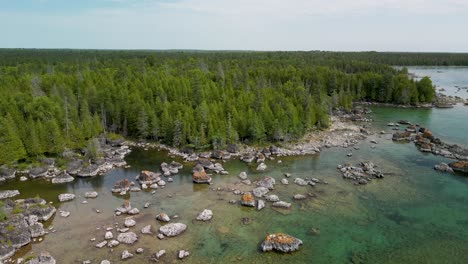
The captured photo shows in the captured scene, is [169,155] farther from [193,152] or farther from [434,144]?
[434,144]

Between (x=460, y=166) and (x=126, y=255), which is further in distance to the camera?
(x=460, y=166)

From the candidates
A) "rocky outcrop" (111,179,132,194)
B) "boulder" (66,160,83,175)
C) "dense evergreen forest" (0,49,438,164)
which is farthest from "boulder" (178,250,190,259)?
"dense evergreen forest" (0,49,438,164)

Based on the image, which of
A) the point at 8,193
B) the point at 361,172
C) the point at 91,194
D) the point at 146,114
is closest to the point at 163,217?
the point at 91,194

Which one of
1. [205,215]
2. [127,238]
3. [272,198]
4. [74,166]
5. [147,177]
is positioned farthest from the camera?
[74,166]

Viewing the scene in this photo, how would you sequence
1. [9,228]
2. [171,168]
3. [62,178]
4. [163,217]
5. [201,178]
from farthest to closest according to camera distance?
1. [171,168]
2. [62,178]
3. [201,178]
4. [163,217]
5. [9,228]

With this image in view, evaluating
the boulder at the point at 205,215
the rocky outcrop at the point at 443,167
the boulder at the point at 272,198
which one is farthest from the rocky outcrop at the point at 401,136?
the boulder at the point at 205,215

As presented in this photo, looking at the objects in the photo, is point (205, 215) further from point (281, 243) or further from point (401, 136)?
point (401, 136)

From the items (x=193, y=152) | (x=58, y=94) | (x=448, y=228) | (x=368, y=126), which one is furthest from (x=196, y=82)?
(x=448, y=228)

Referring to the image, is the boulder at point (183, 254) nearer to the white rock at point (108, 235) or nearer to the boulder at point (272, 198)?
the white rock at point (108, 235)
